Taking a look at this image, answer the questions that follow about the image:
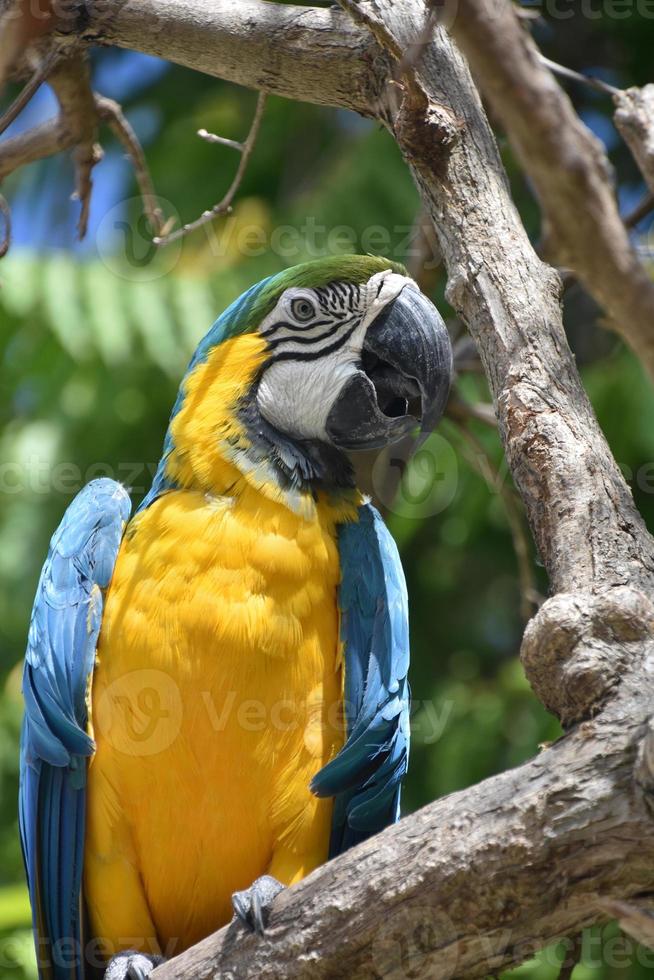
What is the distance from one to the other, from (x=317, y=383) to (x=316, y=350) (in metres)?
0.11

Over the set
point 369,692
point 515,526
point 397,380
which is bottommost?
point 369,692

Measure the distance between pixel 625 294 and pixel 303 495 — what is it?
78.6 inches

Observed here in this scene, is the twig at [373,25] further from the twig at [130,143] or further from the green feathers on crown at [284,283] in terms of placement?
the twig at [130,143]

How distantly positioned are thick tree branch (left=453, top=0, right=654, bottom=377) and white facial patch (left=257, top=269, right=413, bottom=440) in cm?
183

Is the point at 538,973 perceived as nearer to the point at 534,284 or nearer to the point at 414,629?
the point at 414,629

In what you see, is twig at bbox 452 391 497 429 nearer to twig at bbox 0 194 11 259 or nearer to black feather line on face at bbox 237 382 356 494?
black feather line on face at bbox 237 382 356 494

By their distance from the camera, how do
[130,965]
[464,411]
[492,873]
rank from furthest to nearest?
[464,411]
[130,965]
[492,873]

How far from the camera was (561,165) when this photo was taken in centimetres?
116

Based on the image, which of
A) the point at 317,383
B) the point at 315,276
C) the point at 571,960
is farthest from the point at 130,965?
the point at 315,276

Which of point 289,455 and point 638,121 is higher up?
point 638,121

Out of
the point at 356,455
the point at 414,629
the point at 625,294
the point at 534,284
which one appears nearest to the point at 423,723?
the point at 414,629

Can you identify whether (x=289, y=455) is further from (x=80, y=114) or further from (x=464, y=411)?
(x=80, y=114)

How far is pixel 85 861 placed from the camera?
288 cm

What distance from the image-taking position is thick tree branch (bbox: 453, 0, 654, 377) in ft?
3.59
